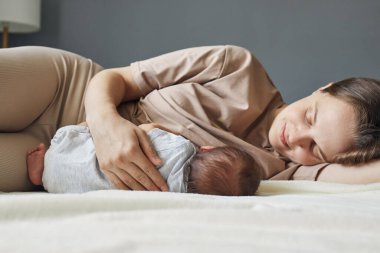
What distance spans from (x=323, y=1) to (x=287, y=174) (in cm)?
157

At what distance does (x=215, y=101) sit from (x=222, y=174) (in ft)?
1.28

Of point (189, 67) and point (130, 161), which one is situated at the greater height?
point (189, 67)

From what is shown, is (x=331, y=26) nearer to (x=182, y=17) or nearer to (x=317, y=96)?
(x=182, y=17)

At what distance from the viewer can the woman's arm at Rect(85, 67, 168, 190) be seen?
0.97m

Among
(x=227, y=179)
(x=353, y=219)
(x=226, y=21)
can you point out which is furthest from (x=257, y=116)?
(x=226, y=21)

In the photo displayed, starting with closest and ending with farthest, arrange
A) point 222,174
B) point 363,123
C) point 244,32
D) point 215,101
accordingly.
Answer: point 222,174 < point 363,123 < point 215,101 < point 244,32

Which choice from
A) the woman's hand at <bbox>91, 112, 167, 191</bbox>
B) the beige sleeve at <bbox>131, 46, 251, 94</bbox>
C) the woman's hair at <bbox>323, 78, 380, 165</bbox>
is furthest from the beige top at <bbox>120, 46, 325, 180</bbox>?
the woman's hand at <bbox>91, 112, 167, 191</bbox>

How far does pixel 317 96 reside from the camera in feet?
4.16

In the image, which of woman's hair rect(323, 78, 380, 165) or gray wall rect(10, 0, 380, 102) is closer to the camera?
woman's hair rect(323, 78, 380, 165)

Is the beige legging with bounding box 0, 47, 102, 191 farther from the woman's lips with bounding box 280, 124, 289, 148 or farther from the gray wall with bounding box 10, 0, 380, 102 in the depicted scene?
the gray wall with bounding box 10, 0, 380, 102

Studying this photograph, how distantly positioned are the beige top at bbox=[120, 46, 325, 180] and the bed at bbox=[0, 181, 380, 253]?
0.51 meters

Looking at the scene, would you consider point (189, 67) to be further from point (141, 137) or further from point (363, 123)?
point (363, 123)

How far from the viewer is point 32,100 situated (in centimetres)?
118

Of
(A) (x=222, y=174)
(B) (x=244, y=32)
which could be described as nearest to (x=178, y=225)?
(A) (x=222, y=174)
